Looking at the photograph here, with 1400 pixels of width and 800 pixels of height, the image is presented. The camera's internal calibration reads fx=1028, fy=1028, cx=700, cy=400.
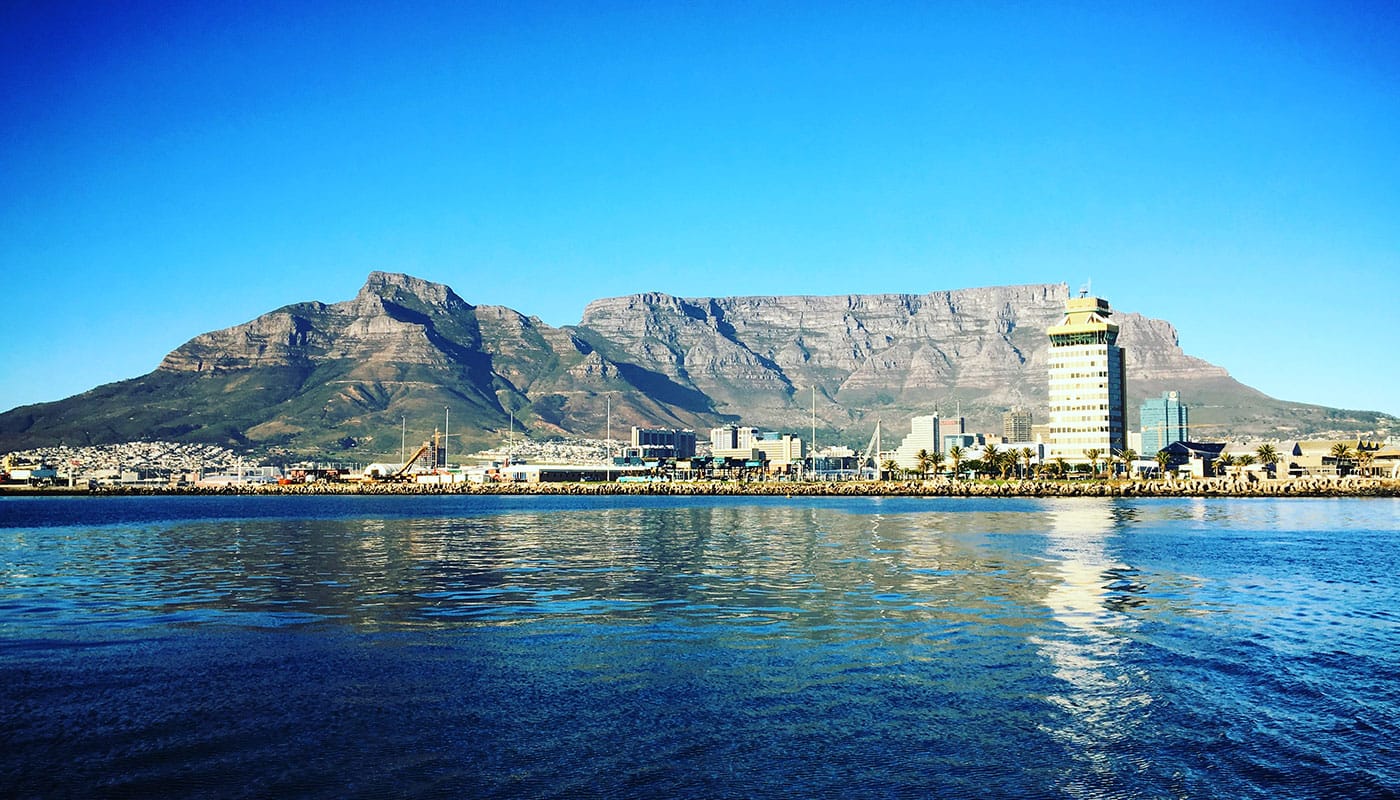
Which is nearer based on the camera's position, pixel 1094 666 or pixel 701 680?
pixel 701 680

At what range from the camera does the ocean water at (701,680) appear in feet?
66.4

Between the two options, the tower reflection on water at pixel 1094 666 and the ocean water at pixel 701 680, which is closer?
the ocean water at pixel 701 680

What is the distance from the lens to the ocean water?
20234mm

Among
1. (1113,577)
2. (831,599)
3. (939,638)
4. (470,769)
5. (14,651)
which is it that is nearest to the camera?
(470,769)

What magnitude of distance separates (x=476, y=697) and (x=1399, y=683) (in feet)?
83.5

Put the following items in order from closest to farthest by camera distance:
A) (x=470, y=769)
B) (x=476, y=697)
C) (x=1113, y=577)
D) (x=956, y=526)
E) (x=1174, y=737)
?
(x=470, y=769)
(x=1174, y=737)
(x=476, y=697)
(x=1113, y=577)
(x=956, y=526)

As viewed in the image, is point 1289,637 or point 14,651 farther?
point 1289,637

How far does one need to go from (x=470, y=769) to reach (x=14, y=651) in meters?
21.4

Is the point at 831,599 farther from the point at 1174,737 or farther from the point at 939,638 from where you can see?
the point at 1174,737

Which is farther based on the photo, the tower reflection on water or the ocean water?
the tower reflection on water

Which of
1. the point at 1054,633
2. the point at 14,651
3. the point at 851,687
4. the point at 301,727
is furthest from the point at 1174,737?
the point at 14,651

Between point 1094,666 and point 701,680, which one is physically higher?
point 701,680

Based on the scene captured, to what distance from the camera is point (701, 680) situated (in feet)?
93.2

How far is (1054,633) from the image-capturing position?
121 ft
